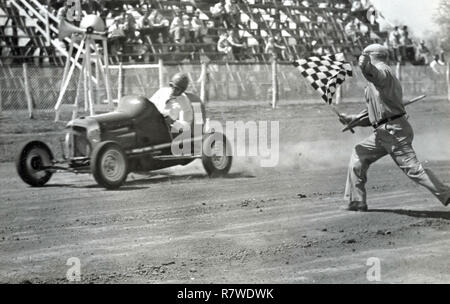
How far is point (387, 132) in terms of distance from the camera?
6.05m

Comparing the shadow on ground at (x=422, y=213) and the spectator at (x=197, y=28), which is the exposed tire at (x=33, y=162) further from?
the spectator at (x=197, y=28)

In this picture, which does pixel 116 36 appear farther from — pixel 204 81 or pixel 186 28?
pixel 204 81

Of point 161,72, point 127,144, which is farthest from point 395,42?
point 161,72

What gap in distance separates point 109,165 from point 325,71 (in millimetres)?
2616

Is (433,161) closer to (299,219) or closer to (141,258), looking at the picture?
(299,219)

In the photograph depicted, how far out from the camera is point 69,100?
1355 cm

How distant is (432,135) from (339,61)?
5540mm

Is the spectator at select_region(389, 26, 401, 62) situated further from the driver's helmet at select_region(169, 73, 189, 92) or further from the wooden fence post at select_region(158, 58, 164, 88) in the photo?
the wooden fence post at select_region(158, 58, 164, 88)

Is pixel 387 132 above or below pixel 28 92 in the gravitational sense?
below

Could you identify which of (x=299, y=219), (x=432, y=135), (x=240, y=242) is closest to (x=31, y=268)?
(x=240, y=242)

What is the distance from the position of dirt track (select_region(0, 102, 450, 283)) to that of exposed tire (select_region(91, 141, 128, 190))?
117 millimetres

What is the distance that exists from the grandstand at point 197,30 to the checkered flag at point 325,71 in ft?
8.62

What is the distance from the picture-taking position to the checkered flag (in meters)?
6.27
